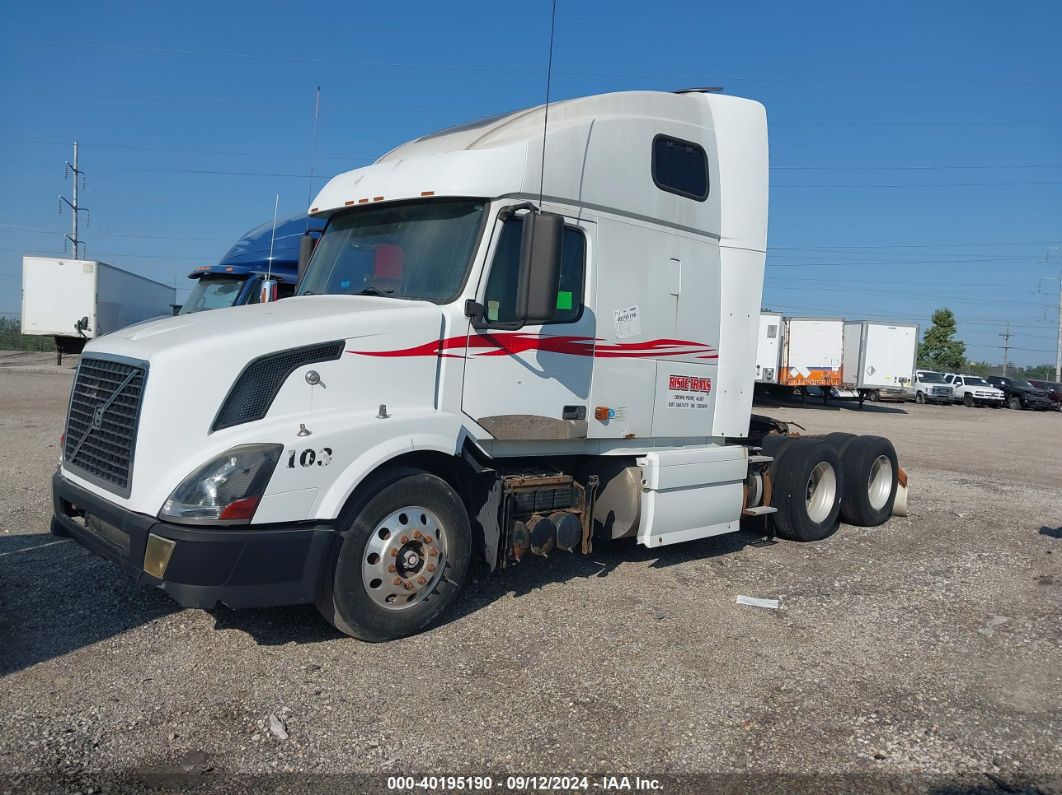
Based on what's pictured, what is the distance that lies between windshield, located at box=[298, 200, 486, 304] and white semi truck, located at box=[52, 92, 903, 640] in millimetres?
19

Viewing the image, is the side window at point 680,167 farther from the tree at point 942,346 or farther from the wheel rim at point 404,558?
the tree at point 942,346

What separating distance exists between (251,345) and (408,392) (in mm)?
973

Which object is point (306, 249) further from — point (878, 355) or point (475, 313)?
point (878, 355)

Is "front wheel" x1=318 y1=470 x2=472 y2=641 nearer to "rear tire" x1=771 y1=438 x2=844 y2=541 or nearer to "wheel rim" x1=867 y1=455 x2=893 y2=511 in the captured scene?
"rear tire" x1=771 y1=438 x2=844 y2=541

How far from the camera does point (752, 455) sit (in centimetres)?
819

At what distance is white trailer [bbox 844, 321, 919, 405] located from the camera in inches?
1235

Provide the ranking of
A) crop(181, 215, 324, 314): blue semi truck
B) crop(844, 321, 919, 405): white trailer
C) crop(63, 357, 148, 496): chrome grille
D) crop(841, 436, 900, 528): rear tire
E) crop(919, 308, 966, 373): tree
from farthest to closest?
crop(919, 308, 966, 373): tree
crop(844, 321, 919, 405): white trailer
crop(181, 215, 324, 314): blue semi truck
crop(841, 436, 900, 528): rear tire
crop(63, 357, 148, 496): chrome grille

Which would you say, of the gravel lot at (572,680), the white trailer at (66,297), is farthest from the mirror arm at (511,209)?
the white trailer at (66,297)

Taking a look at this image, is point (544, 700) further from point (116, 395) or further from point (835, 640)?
point (116, 395)

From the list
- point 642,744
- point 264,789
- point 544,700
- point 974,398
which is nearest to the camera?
point 264,789

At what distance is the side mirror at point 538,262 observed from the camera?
5.08m

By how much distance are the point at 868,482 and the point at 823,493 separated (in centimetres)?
78

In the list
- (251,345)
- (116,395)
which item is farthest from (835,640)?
(116,395)

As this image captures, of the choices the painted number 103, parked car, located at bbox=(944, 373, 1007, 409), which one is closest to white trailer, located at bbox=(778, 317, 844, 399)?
parked car, located at bbox=(944, 373, 1007, 409)
